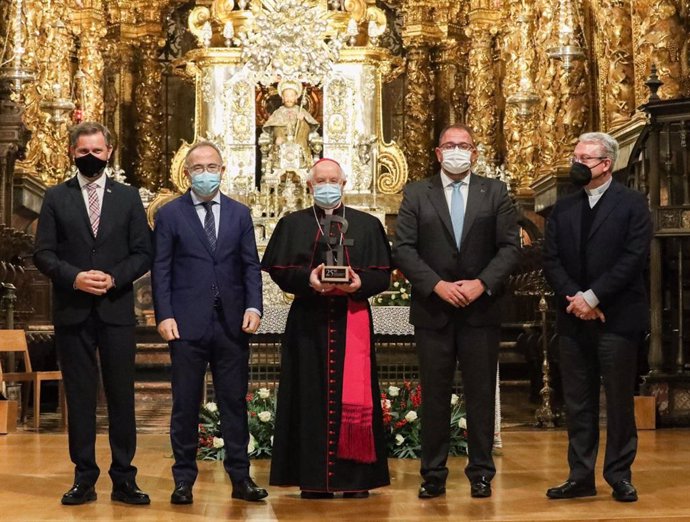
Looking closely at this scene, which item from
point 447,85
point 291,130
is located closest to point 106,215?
point 291,130

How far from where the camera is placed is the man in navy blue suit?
7.06 m

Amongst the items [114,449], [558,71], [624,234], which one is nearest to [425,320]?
[624,234]

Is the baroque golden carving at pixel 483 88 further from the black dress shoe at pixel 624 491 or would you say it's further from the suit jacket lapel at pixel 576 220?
the black dress shoe at pixel 624 491

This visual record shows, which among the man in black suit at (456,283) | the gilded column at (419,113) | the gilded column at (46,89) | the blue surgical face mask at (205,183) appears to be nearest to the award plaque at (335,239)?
the man in black suit at (456,283)

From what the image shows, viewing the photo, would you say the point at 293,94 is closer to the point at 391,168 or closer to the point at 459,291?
the point at 391,168

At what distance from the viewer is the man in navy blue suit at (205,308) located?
7.06 metres

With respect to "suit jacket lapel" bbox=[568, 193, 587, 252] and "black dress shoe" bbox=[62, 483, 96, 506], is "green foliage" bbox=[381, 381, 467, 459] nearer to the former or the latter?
"suit jacket lapel" bbox=[568, 193, 587, 252]

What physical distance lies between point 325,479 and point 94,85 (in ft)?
50.0

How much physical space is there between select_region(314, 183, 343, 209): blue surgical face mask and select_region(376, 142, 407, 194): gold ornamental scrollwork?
1388 cm

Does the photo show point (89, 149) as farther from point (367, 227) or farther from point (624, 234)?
point (624, 234)

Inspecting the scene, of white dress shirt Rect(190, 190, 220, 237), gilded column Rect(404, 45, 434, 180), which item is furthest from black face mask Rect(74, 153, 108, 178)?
gilded column Rect(404, 45, 434, 180)

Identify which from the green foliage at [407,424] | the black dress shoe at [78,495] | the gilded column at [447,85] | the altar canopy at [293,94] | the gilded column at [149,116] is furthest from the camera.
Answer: the gilded column at [447,85]

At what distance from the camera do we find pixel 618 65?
14.7 meters

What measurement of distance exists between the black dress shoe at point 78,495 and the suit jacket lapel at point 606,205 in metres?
2.97
